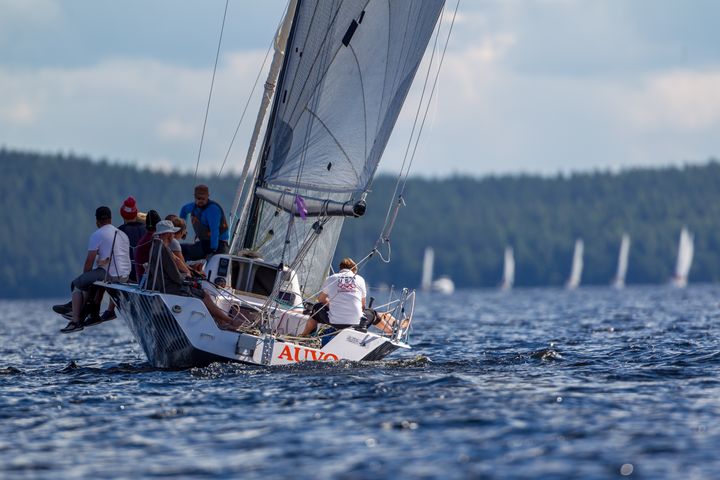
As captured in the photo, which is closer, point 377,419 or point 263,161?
point 377,419

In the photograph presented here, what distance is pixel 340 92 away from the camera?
2062 centimetres

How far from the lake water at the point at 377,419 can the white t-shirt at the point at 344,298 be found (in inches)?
35.5

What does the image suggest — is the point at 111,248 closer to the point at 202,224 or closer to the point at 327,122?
the point at 202,224

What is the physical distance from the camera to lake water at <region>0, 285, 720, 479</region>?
1171 centimetres

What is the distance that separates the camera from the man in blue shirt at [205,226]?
20.3m

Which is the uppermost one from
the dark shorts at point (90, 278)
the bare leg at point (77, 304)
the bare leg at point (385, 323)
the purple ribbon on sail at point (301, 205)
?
the purple ribbon on sail at point (301, 205)

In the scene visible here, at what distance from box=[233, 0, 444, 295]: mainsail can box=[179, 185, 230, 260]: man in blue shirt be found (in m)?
0.79

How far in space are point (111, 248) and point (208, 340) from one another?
2672mm

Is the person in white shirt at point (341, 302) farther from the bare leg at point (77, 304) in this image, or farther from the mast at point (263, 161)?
the bare leg at point (77, 304)

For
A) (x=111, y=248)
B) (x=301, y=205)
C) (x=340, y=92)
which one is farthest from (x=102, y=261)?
(x=340, y=92)

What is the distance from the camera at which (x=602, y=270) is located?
181125 millimetres

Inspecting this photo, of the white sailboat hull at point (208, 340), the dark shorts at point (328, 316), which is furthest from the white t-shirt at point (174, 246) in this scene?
the dark shorts at point (328, 316)

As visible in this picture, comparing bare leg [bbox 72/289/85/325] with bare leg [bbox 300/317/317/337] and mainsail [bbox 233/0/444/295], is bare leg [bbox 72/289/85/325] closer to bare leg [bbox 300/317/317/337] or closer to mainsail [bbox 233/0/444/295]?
mainsail [bbox 233/0/444/295]

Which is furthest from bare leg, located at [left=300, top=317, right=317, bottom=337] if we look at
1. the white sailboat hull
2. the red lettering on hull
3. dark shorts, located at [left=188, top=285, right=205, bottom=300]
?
dark shorts, located at [left=188, top=285, right=205, bottom=300]
